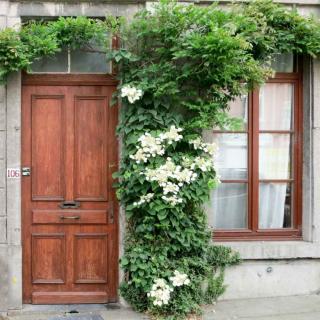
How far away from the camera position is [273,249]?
6.47m

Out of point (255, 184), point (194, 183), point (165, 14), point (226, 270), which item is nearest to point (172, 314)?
point (226, 270)

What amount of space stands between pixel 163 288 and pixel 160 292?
6 cm

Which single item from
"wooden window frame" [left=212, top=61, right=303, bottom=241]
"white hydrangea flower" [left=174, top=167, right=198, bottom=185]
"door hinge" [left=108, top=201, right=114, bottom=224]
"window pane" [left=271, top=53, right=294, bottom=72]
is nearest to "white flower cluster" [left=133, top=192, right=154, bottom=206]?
"white hydrangea flower" [left=174, top=167, right=198, bottom=185]

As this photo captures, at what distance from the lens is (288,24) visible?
626cm

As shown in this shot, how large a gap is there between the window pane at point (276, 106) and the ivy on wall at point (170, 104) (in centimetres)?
56

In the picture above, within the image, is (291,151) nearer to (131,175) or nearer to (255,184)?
(255,184)

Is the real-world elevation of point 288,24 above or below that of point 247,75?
above

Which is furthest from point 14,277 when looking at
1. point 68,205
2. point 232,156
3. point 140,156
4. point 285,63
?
point 285,63

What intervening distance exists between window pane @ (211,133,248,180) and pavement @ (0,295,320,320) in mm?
1573

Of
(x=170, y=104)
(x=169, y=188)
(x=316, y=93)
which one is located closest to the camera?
(x=169, y=188)

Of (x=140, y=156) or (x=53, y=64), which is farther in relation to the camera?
(x=53, y=64)

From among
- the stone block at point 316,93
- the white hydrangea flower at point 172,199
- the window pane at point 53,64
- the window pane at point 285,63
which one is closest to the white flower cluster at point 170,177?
the white hydrangea flower at point 172,199

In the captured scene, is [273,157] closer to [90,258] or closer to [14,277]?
[90,258]

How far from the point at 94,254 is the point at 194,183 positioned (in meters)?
1.55
